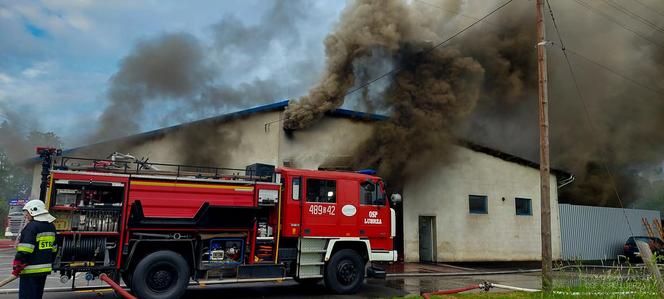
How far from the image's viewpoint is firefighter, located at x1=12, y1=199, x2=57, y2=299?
629cm

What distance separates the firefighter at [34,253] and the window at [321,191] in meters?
5.00

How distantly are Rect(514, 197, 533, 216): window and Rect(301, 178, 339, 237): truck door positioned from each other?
13.4 m

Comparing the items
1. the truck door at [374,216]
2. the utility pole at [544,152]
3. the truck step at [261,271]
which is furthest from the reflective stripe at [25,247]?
the utility pole at [544,152]

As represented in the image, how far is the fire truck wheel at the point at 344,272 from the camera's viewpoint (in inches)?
386

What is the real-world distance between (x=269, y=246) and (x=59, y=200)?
3.96m

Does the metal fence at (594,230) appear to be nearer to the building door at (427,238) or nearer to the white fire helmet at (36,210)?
the building door at (427,238)

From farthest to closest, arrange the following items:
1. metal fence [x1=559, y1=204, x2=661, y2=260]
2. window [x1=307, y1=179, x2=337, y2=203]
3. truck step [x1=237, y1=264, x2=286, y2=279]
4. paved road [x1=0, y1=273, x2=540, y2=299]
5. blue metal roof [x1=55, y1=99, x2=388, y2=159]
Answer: metal fence [x1=559, y1=204, x2=661, y2=260] → blue metal roof [x1=55, y1=99, x2=388, y2=159] → window [x1=307, y1=179, x2=337, y2=203] → paved road [x1=0, y1=273, x2=540, y2=299] → truck step [x1=237, y1=264, x2=286, y2=279]

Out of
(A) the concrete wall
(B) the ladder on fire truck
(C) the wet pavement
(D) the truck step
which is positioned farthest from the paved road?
(A) the concrete wall

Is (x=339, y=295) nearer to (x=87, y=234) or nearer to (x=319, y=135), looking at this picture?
(x=87, y=234)

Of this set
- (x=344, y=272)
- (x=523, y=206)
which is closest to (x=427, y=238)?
(x=523, y=206)

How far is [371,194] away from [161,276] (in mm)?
4953

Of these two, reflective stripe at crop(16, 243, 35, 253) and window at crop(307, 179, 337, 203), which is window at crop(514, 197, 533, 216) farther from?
reflective stripe at crop(16, 243, 35, 253)

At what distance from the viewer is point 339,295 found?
9.79 m

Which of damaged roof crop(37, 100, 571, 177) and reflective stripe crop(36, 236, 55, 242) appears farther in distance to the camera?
damaged roof crop(37, 100, 571, 177)
